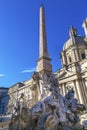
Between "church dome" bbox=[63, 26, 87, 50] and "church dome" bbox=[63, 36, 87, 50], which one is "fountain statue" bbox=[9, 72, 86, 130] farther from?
"church dome" bbox=[63, 26, 87, 50]

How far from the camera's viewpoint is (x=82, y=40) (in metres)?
50.6

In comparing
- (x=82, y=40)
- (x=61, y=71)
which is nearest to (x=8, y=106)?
(x=61, y=71)

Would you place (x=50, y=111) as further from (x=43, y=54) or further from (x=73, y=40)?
(x=73, y=40)

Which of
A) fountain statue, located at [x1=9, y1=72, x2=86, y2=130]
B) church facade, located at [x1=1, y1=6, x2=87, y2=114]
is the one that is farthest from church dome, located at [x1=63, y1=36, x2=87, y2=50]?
fountain statue, located at [x1=9, y1=72, x2=86, y2=130]

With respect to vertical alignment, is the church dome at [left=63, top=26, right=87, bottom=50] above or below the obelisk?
above

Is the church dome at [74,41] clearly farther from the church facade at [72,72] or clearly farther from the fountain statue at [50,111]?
the fountain statue at [50,111]

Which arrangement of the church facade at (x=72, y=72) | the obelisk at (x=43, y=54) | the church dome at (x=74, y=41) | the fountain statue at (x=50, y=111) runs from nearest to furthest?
the fountain statue at (x=50, y=111) < the obelisk at (x=43, y=54) < the church facade at (x=72, y=72) < the church dome at (x=74, y=41)

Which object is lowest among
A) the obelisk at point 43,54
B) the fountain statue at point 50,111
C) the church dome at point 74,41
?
the fountain statue at point 50,111

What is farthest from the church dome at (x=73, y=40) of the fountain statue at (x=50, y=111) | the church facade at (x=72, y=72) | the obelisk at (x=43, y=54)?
the fountain statue at (x=50, y=111)

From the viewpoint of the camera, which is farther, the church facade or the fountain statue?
the church facade

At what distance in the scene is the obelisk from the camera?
15656 mm

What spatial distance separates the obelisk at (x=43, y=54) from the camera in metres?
15.7

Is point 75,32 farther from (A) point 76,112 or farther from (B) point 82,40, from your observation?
(A) point 76,112

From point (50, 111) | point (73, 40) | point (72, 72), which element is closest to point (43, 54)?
point (50, 111)
